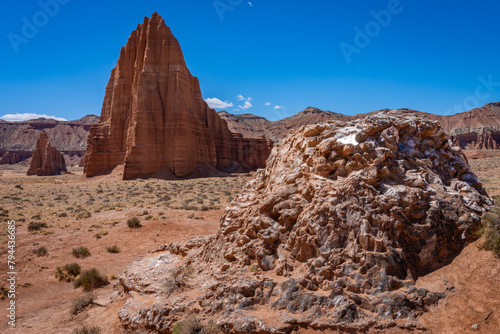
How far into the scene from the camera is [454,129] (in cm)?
11144

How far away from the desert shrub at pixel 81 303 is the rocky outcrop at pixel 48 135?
120842mm

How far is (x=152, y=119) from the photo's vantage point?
1594 inches

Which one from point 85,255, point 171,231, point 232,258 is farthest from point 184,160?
point 232,258

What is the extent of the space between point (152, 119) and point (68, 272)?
32.9 metres

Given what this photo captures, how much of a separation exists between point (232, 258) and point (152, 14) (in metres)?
46.6

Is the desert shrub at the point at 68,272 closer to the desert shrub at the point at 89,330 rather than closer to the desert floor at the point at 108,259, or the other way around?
the desert floor at the point at 108,259

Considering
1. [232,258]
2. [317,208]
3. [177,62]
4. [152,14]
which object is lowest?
[232,258]

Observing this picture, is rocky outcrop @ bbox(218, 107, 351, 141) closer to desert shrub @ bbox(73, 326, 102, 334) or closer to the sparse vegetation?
desert shrub @ bbox(73, 326, 102, 334)

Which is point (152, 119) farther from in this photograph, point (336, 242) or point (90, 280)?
point (336, 242)

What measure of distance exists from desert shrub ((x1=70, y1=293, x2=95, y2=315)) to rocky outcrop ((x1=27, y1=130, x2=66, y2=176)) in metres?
67.6

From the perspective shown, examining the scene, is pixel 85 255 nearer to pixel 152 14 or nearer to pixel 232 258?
pixel 232 258

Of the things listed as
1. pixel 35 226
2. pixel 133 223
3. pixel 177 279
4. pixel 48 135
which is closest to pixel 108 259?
pixel 133 223

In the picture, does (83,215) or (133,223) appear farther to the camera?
(83,215)

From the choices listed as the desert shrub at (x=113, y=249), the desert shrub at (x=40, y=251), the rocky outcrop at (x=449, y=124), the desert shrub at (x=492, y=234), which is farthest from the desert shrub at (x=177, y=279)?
the rocky outcrop at (x=449, y=124)
